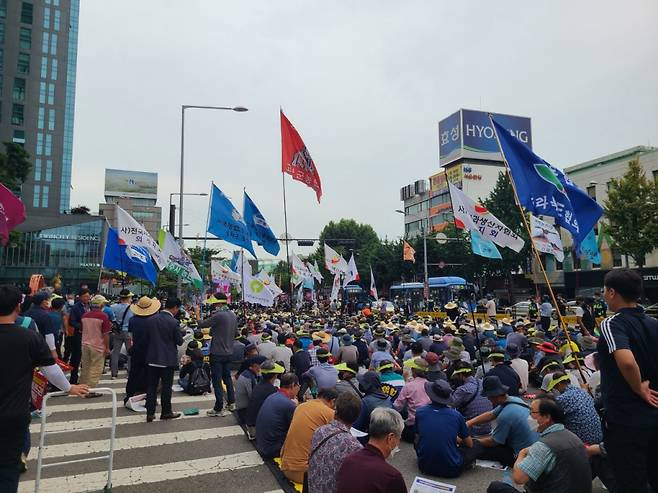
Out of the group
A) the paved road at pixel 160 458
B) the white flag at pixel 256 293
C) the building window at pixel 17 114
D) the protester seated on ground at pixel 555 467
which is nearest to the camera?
the protester seated on ground at pixel 555 467

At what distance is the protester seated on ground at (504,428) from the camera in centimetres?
525

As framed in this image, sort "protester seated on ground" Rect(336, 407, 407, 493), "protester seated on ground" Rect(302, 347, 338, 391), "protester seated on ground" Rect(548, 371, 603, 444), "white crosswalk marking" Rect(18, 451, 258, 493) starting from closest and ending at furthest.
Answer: "protester seated on ground" Rect(336, 407, 407, 493)
"protester seated on ground" Rect(548, 371, 603, 444)
"white crosswalk marking" Rect(18, 451, 258, 493)
"protester seated on ground" Rect(302, 347, 338, 391)

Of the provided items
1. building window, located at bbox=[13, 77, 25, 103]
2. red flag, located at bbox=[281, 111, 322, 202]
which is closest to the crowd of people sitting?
red flag, located at bbox=[281, 111, 322, 202]

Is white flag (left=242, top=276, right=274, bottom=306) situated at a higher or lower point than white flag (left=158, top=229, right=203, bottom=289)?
lower

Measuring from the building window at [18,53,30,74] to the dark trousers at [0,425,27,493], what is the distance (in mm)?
88701

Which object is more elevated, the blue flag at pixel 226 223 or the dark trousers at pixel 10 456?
the blue flag at pixel 226 223

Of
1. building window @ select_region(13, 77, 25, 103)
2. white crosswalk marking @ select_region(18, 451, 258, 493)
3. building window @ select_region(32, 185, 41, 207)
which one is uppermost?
building window @ select_region(13, 77, 25, 103)

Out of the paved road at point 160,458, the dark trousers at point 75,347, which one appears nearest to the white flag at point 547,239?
the paved road at point 160,458

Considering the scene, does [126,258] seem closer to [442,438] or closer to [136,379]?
[136,379]

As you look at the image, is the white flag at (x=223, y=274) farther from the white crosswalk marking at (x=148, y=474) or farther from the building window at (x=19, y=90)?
the building window at (x=19, y=90)

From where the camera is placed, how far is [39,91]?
3073 inches

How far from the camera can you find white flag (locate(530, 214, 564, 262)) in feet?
29.7

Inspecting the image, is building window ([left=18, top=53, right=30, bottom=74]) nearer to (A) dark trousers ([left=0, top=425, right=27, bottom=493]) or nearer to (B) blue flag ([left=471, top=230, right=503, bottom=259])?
(B) blue flag ([left=471, top=230, right=503, bottom=259])

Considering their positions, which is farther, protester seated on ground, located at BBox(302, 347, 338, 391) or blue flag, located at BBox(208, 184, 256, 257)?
blue flag, located at BBox(208, 184, 256, 257)
